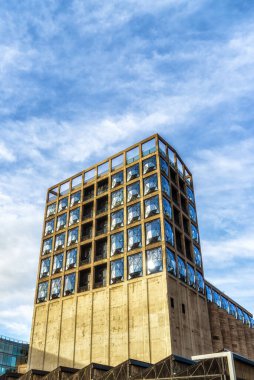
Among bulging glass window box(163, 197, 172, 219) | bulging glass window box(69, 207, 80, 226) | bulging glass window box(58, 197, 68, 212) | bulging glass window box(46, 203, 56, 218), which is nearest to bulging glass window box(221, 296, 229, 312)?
bulging glass window box(163, 197, 172, 219)

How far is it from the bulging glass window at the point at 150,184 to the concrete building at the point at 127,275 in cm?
18

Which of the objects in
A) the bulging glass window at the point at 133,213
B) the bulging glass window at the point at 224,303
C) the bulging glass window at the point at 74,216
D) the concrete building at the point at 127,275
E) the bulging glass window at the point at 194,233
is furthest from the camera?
the bulging glass window at the point at 224,303

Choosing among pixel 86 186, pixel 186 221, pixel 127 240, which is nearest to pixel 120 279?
pixel 127 240

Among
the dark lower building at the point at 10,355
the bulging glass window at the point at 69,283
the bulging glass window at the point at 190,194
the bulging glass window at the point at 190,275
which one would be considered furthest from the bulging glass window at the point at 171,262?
the dark lower building at the point at 10,355

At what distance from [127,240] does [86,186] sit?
53.6ft

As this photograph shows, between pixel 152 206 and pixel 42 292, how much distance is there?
23813 mm

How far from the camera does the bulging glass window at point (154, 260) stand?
154 feet

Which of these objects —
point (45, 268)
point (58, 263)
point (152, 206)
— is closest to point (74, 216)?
point (58, 263)

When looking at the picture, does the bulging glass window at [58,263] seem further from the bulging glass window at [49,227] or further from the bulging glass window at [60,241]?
the bulging glass window at [49,227]

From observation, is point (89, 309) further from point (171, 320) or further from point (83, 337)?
point (171, 320)

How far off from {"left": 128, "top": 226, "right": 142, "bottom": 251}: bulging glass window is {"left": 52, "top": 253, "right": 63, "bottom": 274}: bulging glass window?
14.5 metres

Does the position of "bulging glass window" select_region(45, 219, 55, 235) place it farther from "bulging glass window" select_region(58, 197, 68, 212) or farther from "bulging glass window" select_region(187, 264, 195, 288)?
"bulging glass window" select_region(187, 264, 195, 288)

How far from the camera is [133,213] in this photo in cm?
5338

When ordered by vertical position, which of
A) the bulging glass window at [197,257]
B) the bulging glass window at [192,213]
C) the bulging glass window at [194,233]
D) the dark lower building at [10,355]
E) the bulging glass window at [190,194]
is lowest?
the dark lower building at [10,355]
